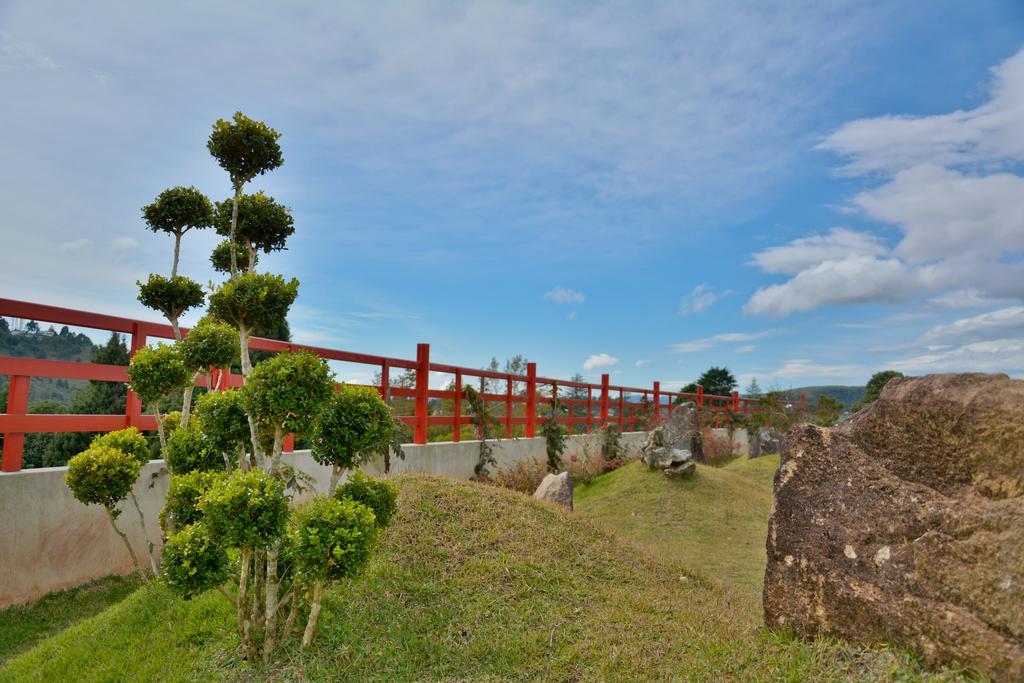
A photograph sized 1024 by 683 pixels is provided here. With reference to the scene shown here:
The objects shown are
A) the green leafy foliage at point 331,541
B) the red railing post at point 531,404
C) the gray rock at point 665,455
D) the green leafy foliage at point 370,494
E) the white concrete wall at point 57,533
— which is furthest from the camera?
the red railing post at point 531,404

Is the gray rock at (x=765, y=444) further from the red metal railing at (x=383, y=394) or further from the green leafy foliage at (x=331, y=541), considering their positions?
the green leafy foliage at (x=331, y=541)

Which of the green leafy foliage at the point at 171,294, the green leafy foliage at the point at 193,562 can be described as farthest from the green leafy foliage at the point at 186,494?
the green leafy foliage at the point at 171,294

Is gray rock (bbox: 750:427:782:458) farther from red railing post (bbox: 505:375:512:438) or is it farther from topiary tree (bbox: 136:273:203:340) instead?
topiary tree (bbox: 136:273:203:340)

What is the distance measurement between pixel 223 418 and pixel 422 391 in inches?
211

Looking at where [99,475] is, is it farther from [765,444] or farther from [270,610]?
[765,444]

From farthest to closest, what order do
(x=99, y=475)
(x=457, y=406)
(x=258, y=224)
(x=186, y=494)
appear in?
1. (x=457, y=406)
2. (x=99, y=475)
3. (x=258, y=224)
4. (x=186, y=494)

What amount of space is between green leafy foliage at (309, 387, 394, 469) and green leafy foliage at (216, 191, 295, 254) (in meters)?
1.43

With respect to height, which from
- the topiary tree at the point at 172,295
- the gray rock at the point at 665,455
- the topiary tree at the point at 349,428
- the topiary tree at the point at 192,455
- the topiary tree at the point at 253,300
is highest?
the topiary tree at the point at 172,295

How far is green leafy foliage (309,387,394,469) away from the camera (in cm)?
363

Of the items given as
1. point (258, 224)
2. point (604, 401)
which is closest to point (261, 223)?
point (258, 224)

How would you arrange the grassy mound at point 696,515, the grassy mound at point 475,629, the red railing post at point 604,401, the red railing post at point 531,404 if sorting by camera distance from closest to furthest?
the grassy mound at point 475,629, the grassy mound at point 696,515, the red railing post at point 531,404, the red railing post at point 604,401

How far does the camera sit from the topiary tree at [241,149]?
423cm

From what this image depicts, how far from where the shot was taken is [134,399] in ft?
19.6

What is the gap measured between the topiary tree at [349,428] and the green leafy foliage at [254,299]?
23.2 inches
